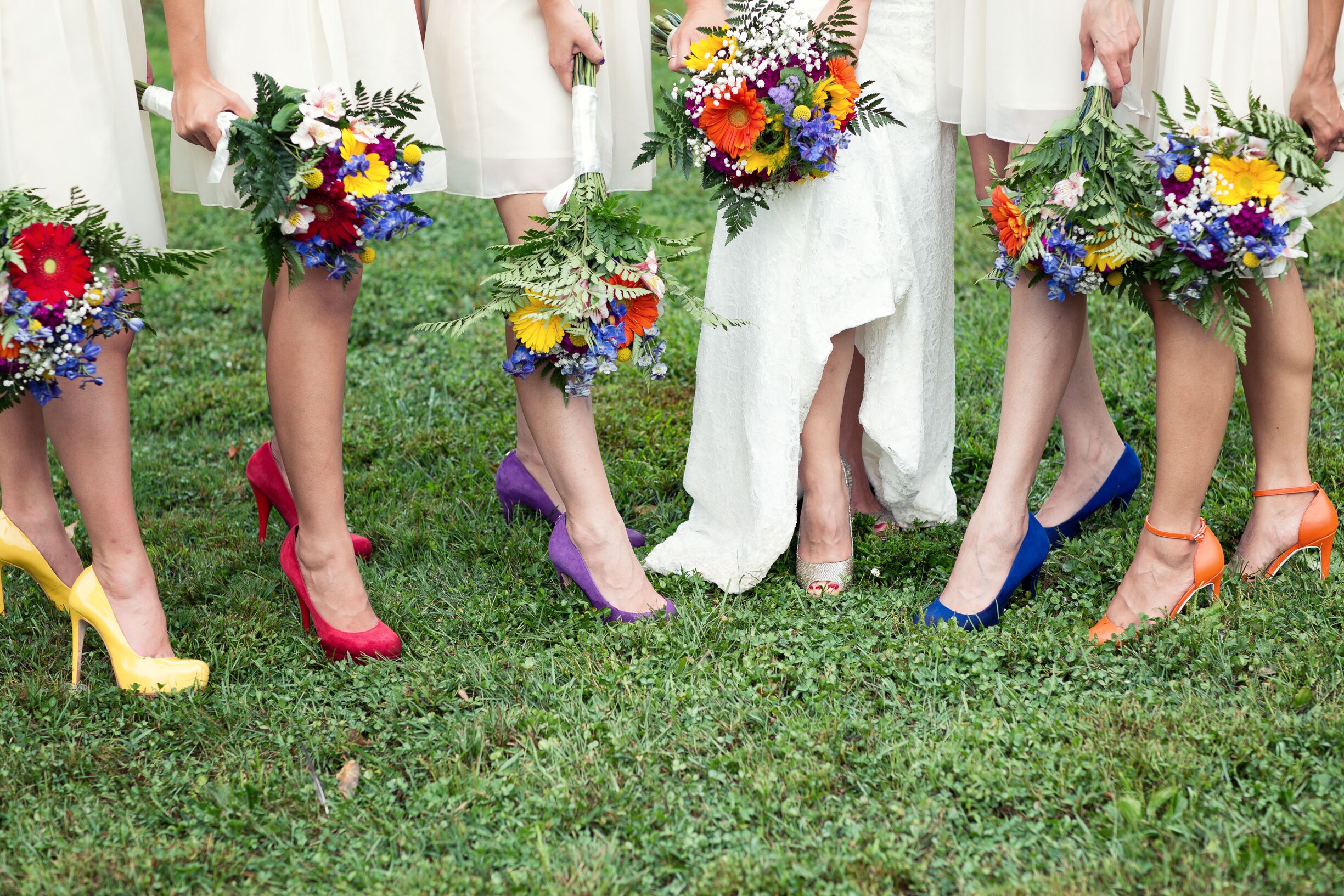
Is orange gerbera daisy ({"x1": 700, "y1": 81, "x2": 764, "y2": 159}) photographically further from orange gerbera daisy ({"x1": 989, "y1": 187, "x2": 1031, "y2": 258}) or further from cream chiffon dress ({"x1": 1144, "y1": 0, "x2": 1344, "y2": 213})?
cream chiffon dress ({"x1": 1144, "y1": 0, "x2": 1344, "y2": 213})

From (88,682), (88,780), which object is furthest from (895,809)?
(88,682)

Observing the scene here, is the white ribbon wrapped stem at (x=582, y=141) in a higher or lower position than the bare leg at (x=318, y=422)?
higher

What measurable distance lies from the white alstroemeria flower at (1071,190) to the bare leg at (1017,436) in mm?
258

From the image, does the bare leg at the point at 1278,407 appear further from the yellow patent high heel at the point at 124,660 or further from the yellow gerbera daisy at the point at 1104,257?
the yellow patent high heel at the point at 124,660

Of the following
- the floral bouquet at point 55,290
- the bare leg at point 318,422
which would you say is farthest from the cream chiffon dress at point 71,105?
the bare leg at point 318,422

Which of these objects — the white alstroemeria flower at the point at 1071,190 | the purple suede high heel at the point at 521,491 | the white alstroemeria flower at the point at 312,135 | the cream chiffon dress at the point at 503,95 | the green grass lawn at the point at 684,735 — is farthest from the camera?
the purple suede high heel at the point at 521,491

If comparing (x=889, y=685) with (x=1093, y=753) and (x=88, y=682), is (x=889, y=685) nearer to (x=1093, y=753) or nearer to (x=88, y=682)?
(x=1093, y=753)

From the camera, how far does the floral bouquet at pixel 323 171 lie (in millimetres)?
2227

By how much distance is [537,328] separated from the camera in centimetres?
247

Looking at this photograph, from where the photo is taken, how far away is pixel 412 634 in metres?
2.68

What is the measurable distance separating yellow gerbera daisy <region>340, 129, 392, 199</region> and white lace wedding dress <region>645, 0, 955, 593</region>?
0.93 m

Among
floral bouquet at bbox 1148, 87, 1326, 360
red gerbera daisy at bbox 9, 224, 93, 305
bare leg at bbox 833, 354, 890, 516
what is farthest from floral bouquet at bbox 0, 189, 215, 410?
floral bouquet at bbox 1148, 87, 1326, 360

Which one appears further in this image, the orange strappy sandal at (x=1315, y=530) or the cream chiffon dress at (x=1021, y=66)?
the orange strappy sandal at (x=1315, y=530)

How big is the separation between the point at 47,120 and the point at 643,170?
1.30 metres
